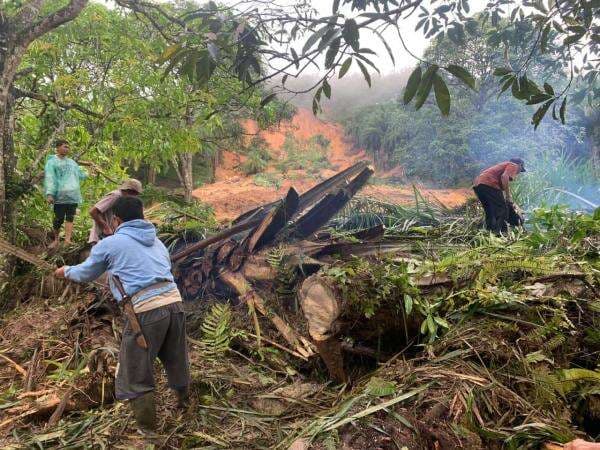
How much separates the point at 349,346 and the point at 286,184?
16649 mm

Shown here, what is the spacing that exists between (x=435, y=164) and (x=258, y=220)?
1294 centimetres

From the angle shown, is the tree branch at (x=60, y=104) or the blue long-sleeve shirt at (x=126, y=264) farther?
the tree branch at (x=60, y=104)

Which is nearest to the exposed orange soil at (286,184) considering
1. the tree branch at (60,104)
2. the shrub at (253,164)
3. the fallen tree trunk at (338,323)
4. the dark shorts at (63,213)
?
the shrub at (253,164)

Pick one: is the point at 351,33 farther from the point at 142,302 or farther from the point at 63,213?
the point at 63,213

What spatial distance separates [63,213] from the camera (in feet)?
18.2

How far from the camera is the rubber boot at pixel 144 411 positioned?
8.93 feet

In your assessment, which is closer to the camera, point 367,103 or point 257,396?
point 257,396

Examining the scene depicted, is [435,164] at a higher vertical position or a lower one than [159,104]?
lower

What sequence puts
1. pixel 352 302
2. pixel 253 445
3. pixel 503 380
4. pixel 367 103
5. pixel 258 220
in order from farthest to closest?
pixel 367 103 → pixel 258 220 → pixel 352 302 → pixel 253 445 → pixel 503 380

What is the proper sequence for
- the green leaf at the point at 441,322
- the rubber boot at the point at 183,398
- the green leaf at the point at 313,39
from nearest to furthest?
the green leaf at the point at 313,39, the green leaf at the point at 441,322, the rubber boot at the point at 183,398

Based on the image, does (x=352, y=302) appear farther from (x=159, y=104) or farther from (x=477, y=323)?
(x=159, y=104)

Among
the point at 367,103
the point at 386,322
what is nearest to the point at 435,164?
the point at 367,103

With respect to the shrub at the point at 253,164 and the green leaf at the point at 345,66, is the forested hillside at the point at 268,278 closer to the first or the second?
the green leaf at the point at 345,66

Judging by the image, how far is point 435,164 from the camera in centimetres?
1625
